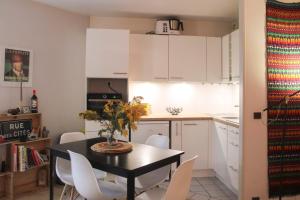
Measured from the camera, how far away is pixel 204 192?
3.25 metres

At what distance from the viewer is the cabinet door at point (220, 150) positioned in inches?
131

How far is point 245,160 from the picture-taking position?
2.64 metres

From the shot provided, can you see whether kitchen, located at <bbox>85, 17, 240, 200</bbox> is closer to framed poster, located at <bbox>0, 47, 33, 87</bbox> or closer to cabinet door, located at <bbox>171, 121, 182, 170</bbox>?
cabinet door, located at <bbox>171, 121, 182, 170</bbox>

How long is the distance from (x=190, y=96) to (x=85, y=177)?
2.76 m

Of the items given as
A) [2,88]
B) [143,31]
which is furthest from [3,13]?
[143,31]

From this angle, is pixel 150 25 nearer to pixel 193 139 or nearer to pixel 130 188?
pixel 193 139

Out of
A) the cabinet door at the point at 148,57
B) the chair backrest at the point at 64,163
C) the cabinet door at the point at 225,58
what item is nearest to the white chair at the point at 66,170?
the chair backrest at the point at 64,163

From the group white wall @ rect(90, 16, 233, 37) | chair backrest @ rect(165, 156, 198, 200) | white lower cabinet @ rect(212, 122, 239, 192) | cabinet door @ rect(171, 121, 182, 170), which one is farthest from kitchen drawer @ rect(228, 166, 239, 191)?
white wall @ rect(90, 16, 233, 37)

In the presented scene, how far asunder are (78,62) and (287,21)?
285 centimetres

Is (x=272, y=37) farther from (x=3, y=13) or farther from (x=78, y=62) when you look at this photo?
(x=3, y=13)

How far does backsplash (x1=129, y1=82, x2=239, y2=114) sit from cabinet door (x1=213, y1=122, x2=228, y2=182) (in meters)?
0.78

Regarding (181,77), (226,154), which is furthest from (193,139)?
(181,77)

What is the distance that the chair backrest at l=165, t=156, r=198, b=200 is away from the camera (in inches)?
66.5

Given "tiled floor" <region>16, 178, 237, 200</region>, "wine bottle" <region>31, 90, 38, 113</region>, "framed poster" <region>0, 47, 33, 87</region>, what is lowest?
"tiled floor" <region>16, 178, 237, 200</region>
